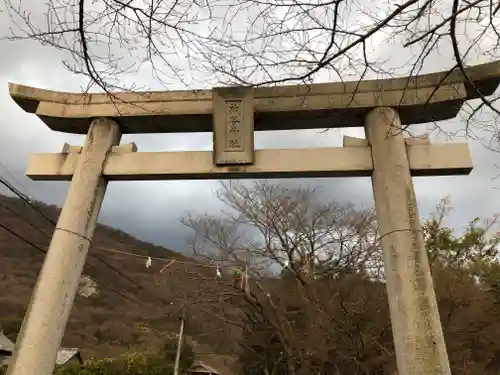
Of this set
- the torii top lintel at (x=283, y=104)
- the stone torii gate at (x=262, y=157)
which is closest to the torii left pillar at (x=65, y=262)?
the stone torii gate at (x=262, y=157)

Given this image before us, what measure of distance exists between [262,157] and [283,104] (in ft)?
2.11

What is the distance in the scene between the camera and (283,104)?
457cm

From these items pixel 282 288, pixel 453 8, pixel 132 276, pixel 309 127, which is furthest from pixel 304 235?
pixel 132 276

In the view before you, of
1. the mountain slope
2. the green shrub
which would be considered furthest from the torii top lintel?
the mountain slope

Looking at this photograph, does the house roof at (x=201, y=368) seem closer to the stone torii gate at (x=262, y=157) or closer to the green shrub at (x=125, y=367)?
the green shrub at (x=125, y=367)

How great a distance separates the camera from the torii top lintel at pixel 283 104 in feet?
14.3

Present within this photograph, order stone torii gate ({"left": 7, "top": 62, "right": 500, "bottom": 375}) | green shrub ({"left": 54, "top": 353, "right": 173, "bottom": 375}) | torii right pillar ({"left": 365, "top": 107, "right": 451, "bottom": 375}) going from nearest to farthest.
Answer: torii right pillar ({"left": 365, "top": 107, "right": 451, "bottom": 375}) < stone torii gate ({"left": 7, "top": 62, "right": 500, "bottom": 375}) < green shrub ({"left": 54, "top": 353, "right": 173, "bottom": 375})

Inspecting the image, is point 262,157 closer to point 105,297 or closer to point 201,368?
point 201,368

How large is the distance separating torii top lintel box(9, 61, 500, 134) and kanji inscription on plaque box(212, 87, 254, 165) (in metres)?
0.14

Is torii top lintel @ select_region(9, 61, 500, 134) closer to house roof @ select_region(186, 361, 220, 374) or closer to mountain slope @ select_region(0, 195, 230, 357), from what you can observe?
mountain slope @ select_region(0, 195, 230, 357)

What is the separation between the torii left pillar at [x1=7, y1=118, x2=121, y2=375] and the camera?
3.79 meters

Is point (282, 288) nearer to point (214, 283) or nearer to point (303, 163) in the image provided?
point (214, 283)

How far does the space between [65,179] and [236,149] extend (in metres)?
1.99

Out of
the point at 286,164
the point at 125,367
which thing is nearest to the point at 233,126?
the point at 286,164
